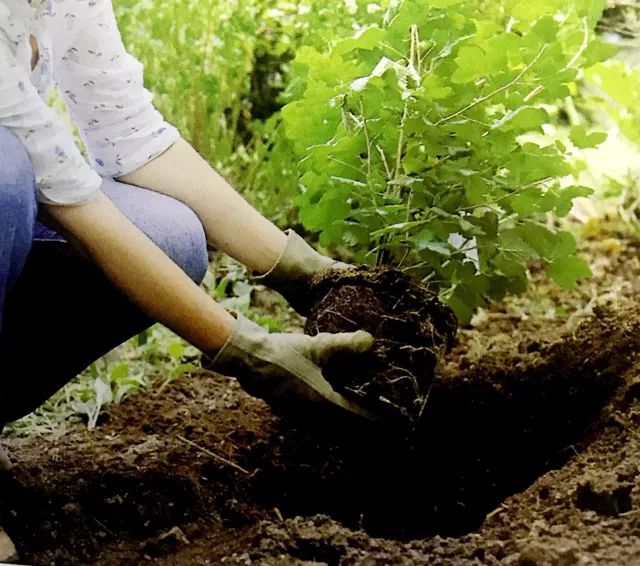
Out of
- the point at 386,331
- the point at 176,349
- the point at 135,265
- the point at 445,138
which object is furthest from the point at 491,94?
the point at 176,349

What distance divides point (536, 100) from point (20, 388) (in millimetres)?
710

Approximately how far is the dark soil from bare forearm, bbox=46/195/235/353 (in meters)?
0.18

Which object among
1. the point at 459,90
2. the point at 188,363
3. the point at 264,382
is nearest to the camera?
the point at 264,382

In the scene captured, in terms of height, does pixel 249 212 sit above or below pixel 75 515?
above

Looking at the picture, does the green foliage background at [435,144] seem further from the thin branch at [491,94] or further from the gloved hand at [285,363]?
the gloved hand at [285,363]

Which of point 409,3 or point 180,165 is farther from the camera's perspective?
point 180,165

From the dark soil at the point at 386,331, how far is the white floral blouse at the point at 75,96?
0.28 meters

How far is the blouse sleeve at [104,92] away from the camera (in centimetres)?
98

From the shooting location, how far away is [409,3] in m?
0.96

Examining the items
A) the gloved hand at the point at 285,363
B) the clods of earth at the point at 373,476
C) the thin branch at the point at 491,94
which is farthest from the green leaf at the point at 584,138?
the gloved hand at the point at 285,363

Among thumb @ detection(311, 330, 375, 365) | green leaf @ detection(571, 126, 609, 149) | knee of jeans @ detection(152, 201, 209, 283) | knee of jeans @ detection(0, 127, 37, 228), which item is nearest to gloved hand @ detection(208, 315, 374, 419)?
thumb @ detection(311, 330, 375, 365)

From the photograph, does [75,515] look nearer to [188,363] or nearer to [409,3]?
[188,363]

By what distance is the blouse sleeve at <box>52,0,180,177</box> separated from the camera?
981 mm

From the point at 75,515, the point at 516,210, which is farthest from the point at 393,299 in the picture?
the point at 75,515
